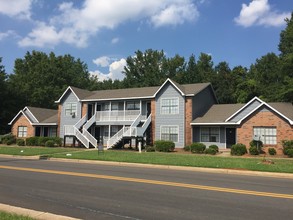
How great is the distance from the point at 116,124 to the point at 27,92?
106 ft

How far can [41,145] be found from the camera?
121 ft

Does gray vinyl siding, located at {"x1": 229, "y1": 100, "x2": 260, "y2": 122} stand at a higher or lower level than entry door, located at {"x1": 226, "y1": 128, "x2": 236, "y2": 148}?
higher

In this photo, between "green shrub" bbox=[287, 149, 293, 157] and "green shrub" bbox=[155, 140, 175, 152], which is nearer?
"green shrub" bbox=[287, 149, 293, 157]

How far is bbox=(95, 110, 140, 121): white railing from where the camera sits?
3588 cm

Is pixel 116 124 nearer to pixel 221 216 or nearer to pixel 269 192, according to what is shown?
pixel 269 192

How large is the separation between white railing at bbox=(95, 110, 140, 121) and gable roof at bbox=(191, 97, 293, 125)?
700 cm

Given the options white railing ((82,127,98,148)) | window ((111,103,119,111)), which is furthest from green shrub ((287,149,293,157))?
window ((111,103,119,111))

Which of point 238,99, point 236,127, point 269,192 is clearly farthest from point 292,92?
point 269,192

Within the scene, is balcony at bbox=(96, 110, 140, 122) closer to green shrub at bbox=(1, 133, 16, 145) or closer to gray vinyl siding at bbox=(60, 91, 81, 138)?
gray vinyl siding at bbox=(60, 91, 81, 138)

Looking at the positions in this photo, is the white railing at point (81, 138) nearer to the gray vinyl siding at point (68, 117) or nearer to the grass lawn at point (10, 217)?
the gray vinyl siding at point (68, 117)

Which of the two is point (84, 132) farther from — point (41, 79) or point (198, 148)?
point (41, 79)

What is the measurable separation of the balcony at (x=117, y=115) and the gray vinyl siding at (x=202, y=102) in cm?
640

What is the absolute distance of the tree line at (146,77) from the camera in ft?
168

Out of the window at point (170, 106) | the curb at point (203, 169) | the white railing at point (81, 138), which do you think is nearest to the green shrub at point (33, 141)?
the white railing at point (81, 138)
